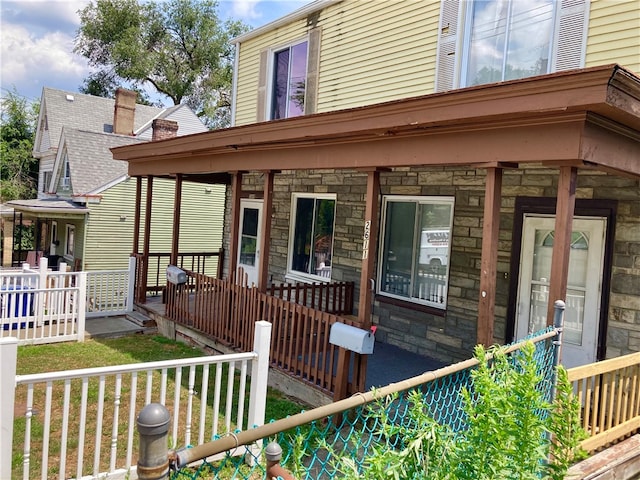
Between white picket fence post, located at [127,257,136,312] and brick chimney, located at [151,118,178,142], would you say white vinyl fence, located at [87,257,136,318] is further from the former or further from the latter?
brick chimney, located at [151,118,178,142]

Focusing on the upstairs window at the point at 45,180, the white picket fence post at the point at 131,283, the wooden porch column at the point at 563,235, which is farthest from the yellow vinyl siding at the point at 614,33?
the upstairs window at the point at 45,180

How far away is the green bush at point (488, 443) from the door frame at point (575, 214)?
3867mm

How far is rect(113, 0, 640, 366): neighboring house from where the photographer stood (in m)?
3.74

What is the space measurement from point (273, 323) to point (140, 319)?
13.5 feet

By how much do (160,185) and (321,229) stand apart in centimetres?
999

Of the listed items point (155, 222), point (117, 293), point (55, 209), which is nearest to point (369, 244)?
point (117, 293)

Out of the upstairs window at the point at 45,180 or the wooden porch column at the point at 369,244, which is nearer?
the wooden porch column at the point at 369,244

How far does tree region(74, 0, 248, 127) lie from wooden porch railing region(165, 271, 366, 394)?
2952 cm

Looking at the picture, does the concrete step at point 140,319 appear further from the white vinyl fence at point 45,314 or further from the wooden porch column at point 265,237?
the wooden porch column at point 265,237

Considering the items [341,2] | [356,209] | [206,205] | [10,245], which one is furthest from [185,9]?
[356,209]

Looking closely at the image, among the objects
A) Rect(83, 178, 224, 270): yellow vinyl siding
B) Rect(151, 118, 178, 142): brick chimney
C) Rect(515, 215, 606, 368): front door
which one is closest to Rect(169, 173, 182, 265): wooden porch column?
Rect(515, 215, 606, 368): front door

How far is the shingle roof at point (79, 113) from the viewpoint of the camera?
22.2 m

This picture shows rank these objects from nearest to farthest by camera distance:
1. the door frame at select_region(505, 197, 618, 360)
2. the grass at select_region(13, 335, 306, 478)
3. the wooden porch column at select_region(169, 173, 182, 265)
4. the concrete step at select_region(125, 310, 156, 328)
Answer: the grass at select_region(13, 335, 306, 478), the door frame at select_region(505, 197, 618, 360), the wooden porch column at select_region(169, 173, 182, 265), the concrete step at select_region(125, 310, 156, 328)

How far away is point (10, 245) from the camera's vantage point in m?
22.4
